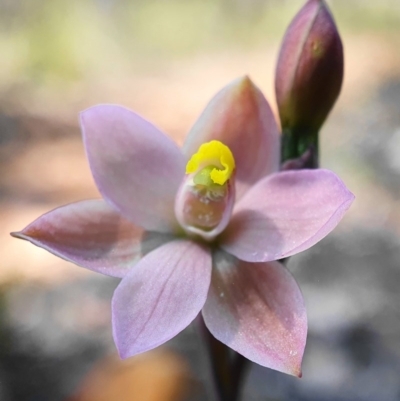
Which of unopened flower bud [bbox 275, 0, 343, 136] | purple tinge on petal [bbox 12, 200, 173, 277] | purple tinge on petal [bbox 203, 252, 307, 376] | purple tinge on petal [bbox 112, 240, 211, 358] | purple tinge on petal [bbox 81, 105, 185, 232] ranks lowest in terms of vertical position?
purple tinge on petal [bbox 203, 252, 307, 376]

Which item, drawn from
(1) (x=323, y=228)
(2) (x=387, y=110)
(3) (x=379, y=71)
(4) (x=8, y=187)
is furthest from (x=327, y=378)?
(3) (x=379, y=71)

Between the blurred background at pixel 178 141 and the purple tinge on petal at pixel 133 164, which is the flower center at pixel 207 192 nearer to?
the purple tinge on petal at pixel 133 164

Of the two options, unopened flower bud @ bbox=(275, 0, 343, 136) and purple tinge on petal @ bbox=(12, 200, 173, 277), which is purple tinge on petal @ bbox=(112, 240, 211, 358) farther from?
unopened flower bud @ bbox=(275, 0, 343, 136)

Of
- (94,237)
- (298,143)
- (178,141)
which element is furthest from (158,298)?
(178,141)

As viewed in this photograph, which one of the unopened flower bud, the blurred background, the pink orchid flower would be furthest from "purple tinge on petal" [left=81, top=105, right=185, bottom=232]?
the blurred background

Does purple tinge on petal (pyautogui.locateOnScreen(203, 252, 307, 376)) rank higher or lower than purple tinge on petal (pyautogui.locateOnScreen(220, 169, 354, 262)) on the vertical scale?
lower

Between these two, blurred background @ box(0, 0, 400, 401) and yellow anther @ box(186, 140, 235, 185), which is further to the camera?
blurred background @ box(0, 0, 400, 401)
